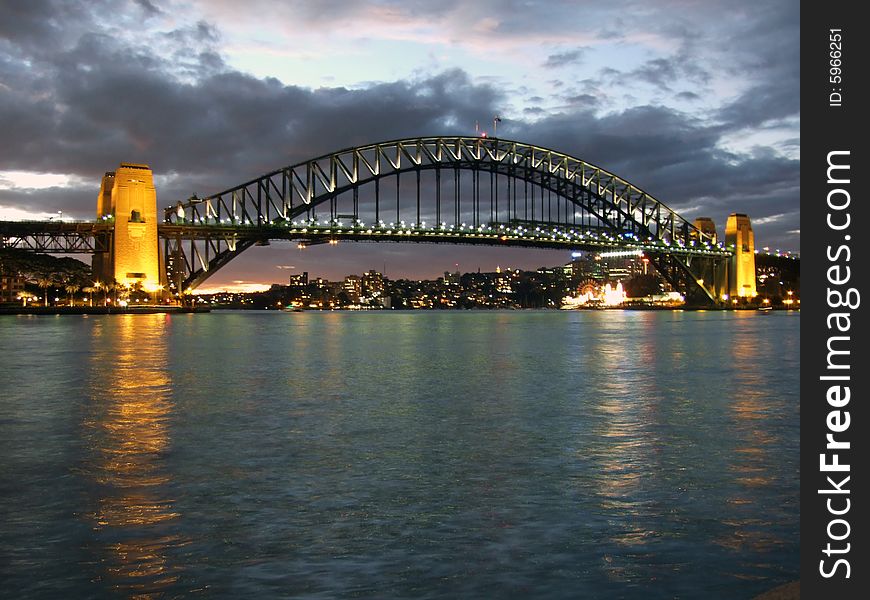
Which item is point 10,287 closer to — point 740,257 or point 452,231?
point 452,231

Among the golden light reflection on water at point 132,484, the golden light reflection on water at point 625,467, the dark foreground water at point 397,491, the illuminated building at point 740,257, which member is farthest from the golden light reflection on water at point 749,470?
the illuminated building at point 740,257

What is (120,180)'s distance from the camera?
93812mm

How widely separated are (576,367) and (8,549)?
23.0 metres

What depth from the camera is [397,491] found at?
394 inches

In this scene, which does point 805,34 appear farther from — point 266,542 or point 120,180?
point 120,180

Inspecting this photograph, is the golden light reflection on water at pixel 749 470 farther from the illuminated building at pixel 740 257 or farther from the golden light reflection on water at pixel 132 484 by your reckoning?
the illuminated building at pixel 740 257

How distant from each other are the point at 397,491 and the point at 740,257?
13531 centimetres

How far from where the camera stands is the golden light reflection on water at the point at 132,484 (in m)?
7.18

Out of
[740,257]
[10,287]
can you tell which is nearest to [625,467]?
[740,257]

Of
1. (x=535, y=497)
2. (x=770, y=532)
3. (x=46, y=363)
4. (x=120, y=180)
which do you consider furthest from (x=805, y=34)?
(x=120, y=180)

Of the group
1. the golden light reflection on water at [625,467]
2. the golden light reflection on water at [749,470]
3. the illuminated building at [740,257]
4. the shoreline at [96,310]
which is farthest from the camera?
the illuminated building at [740,257]

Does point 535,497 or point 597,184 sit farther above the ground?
point 597,184

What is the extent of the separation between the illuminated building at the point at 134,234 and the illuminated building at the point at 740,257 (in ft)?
280

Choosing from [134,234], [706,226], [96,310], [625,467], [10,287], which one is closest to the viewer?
[625,467]
